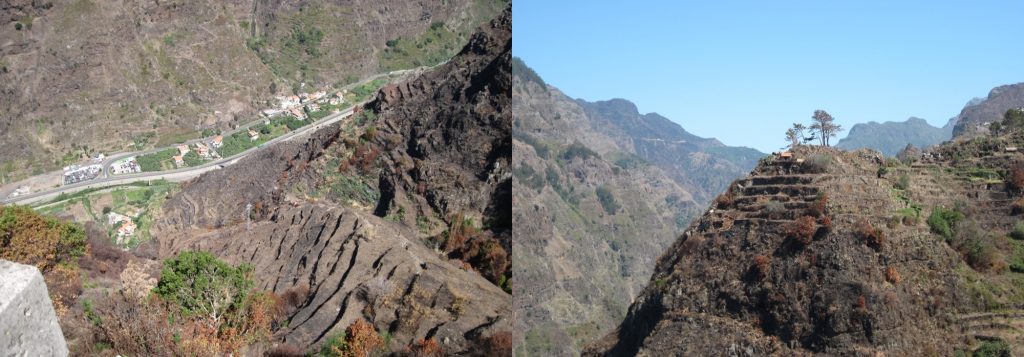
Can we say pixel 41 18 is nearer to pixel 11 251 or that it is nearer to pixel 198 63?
pixel 198 63

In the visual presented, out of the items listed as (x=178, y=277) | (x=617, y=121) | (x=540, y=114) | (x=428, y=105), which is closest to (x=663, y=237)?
(x=540, y=114)

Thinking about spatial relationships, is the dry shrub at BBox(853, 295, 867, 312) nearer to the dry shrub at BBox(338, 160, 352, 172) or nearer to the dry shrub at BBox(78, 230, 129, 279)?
the dry shrub at BBox(338, 160, 352, 172)

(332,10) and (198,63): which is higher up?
(332,10)

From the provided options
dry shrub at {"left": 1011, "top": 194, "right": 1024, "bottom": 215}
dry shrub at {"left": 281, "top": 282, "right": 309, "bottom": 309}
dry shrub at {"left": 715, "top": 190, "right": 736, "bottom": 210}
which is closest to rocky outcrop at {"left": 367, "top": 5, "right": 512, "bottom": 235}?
dry shrub at {"left": 281, "top": 282, "right": 309, "bottom": 309}

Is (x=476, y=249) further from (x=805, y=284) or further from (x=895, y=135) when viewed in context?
(x=895, y=135)

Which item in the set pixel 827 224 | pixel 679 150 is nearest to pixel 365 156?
pixel 827 224

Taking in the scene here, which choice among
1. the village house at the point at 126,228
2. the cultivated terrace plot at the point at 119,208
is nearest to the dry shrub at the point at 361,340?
the cultivated terrace plot at the point at 119,208
